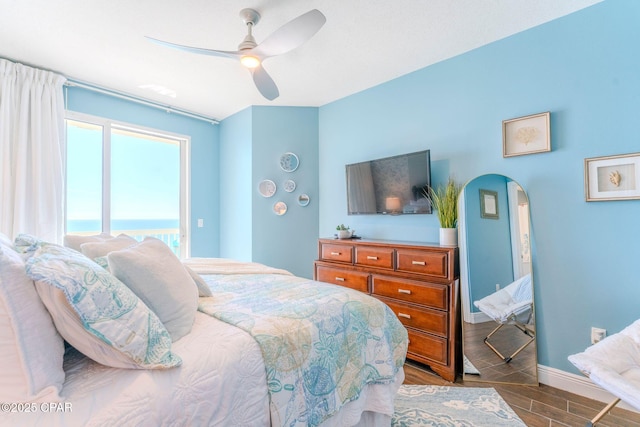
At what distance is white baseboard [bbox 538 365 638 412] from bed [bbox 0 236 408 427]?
133cm

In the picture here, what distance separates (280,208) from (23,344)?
315 cm

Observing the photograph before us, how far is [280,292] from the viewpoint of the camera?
1.69 meters

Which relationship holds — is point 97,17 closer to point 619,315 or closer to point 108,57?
point 108,57

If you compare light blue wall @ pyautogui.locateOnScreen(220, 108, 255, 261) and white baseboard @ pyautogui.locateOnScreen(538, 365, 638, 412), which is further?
light blue wall @ pyautogui.locateOnScreen(220, 108, 255, 261)

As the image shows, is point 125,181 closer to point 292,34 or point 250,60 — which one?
point 250,60

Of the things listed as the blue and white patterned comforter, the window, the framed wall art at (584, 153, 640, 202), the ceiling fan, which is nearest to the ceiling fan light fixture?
the ceiling fan

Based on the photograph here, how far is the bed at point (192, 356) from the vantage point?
78cm

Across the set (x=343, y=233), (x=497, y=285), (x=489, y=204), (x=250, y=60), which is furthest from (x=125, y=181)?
(x=497, y=285)

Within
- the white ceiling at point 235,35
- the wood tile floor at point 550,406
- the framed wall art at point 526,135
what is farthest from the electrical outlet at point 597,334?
the white ceiling at point 235,35

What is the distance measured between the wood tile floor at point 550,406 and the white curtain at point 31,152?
11.5 ft

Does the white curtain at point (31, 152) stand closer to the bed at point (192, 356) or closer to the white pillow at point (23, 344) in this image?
the bed at point (192, 356)

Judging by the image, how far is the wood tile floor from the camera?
70.4 inches

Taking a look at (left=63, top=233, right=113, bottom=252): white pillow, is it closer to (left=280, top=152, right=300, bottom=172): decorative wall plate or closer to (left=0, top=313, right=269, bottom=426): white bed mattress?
(left=0, top=313, right=269, bottom=426): white bed mattress

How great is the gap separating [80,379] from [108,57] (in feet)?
9.42
